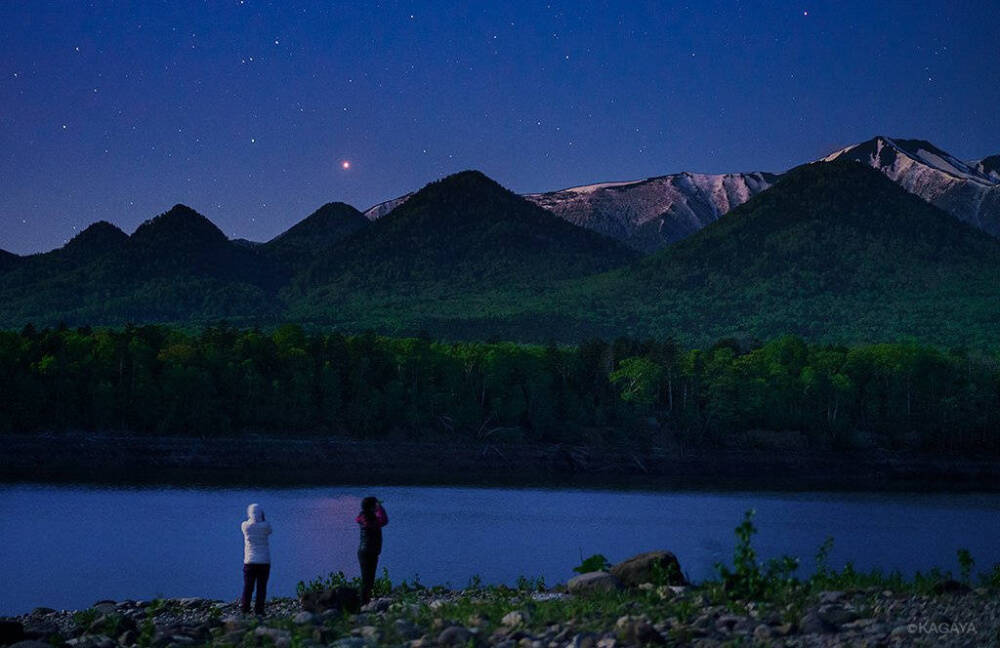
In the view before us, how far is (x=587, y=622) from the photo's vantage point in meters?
19.3

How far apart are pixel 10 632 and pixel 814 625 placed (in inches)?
500

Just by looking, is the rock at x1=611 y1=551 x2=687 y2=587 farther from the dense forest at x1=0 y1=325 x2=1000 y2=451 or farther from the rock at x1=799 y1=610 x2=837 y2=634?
the dense forest at x1=0 y1=325 x2=1000 y2=451

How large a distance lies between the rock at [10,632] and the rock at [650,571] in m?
10.8

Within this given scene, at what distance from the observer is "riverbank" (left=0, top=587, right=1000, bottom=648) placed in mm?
17750

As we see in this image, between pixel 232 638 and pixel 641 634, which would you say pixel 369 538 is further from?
pixel 641 634

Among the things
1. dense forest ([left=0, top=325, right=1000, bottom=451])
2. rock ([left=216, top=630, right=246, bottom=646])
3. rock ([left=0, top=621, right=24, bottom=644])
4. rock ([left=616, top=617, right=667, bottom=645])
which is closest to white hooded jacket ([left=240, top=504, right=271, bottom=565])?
rock ([left=216, top=630, right=246, bottom=646])

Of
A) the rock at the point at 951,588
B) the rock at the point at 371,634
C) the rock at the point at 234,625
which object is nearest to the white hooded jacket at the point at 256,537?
the rock at the point at 234,625

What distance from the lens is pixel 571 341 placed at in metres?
199

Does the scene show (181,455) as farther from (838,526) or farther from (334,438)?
(838,526)

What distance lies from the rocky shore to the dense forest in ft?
252

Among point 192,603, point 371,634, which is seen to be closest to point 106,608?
point 192,603

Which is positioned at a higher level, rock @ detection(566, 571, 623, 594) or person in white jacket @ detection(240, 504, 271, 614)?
person in white jacket @ detection(240, 504, 271, 614)

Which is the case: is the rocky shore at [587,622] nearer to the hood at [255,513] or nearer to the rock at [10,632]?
the rock at [10,632]

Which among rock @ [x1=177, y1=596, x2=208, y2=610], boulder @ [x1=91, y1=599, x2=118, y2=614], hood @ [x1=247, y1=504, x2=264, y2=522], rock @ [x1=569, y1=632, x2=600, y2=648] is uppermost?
hood @ [x1=247, y1=504, x2=264, y2=522]
